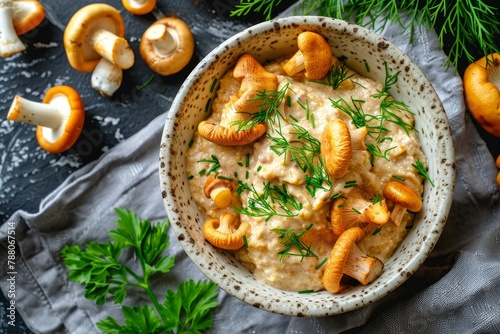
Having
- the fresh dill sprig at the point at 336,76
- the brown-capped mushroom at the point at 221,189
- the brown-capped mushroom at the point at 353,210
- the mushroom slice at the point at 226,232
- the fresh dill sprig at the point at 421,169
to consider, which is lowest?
the mushroom slice at the point at 226,232

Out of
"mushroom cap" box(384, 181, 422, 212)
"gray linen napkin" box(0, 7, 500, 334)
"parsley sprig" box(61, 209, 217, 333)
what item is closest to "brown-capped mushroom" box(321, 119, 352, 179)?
"mushroom cap" box(384, 181, 422, 212)

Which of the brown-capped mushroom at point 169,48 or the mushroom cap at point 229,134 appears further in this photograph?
the brown-capped mushroom at point 169,48

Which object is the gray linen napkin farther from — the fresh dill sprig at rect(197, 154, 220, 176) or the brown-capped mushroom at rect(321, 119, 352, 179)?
the brown-capped mushroom at rect(321, 119, 352, 179)

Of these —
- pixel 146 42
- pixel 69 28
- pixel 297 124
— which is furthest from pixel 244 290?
→ pixel 69 28

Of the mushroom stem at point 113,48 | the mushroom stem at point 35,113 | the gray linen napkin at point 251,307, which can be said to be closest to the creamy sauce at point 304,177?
the gray linen napkin at point 251,307

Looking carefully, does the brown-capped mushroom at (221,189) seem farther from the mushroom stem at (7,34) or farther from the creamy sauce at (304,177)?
the mushroom stem at (7,34)

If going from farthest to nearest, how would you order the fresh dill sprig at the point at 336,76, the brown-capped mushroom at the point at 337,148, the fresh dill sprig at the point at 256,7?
the fresh dill sprig at the point at 256,7, the fresh dill sprig at the point at 336,76, the brown-capped mushroom at the point at 337,148

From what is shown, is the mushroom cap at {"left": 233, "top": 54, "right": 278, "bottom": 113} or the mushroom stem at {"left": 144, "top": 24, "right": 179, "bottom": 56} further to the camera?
the mushroom stem at {"left": 144, "top": 24, "right": 179, "bottom": 56}
